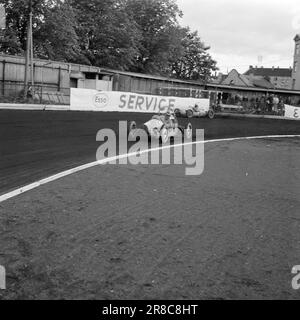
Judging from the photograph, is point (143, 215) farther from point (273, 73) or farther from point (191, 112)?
point (273, 73)

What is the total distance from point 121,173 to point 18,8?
3174 centimetres

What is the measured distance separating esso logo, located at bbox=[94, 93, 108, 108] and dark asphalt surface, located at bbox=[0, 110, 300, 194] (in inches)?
161

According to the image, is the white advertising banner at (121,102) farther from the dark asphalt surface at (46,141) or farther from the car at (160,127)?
the car at (160,127)

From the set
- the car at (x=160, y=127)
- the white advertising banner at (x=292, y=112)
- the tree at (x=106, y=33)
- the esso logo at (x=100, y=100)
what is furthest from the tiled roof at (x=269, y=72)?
the car at (x=160, y=127)

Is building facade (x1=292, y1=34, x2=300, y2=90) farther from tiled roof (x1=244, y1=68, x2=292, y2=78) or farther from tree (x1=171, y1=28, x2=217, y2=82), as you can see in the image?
tiled roof (x1=244, y1=68, x2=292, y2=78)

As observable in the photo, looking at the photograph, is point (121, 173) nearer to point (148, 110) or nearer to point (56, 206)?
point (56, 206)

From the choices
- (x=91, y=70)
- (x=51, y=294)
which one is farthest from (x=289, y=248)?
(x=91, y=70)

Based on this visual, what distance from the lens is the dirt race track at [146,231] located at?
166 inches

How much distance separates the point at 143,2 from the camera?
5953cm

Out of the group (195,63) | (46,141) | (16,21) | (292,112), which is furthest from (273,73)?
(46,141)

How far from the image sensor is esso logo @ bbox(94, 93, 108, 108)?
26375 millimetres

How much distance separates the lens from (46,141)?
13055 mm

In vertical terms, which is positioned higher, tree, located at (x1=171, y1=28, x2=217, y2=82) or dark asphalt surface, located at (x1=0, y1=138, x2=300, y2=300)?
tree, located at (x1=171, y1=28, x2=217, y2=82)

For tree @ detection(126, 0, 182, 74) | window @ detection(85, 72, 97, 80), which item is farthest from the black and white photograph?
tree @ detection(126, 0, 182, 74)
